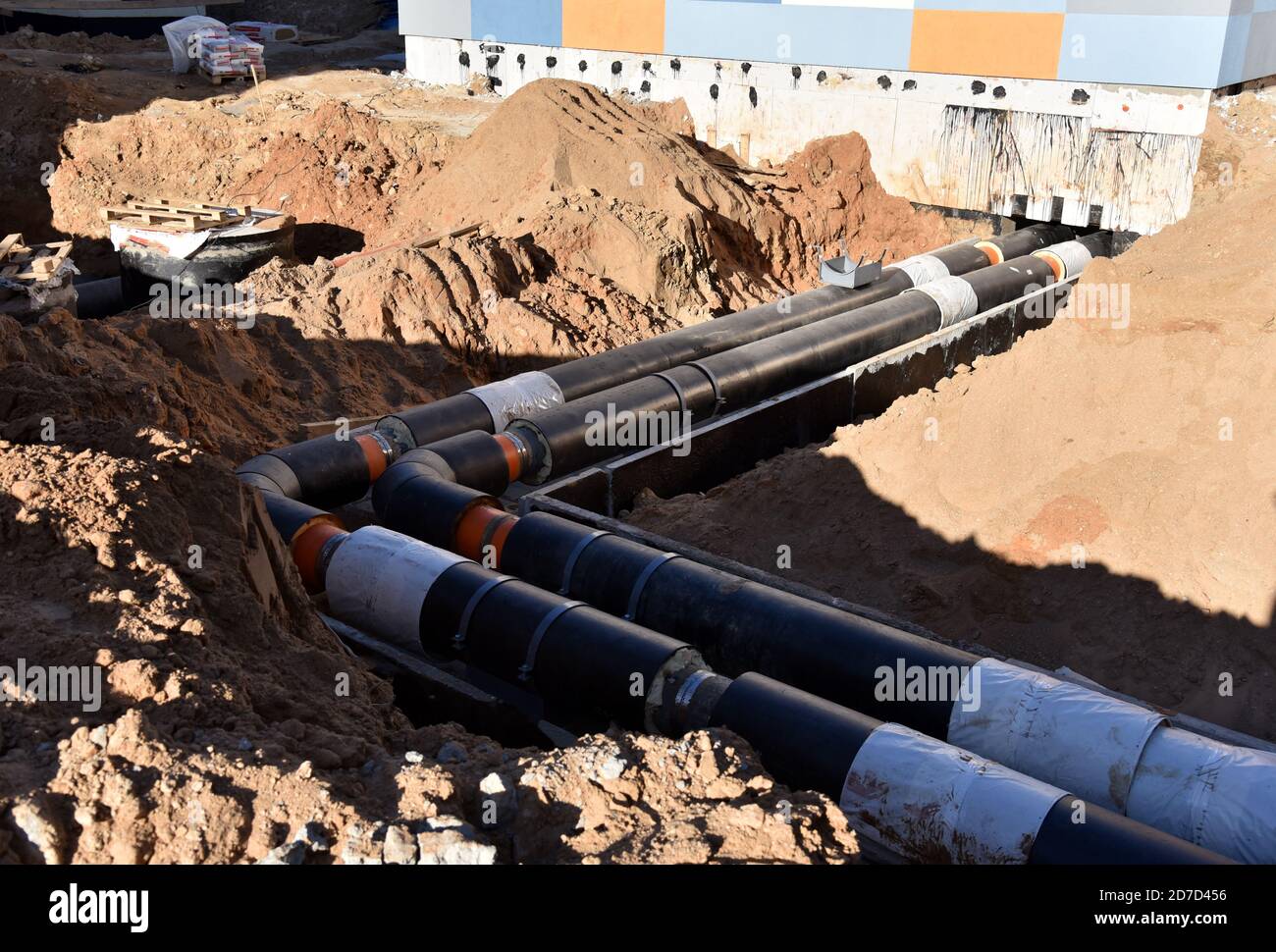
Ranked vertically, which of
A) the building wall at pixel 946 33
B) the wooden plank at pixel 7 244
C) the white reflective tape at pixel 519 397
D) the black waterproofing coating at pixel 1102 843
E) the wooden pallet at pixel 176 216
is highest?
the building wall at pixel 946 33

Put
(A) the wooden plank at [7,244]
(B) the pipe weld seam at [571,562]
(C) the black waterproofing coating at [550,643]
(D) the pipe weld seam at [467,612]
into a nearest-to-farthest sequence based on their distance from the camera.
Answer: (C) the black waterproofing coating at [550,643]
(D) the pipe weld seam at [467,612]
(B) the pipe weld seam at [571,562]
(A) the wooden plank at [7,244]

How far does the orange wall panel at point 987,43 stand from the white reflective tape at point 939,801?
41.8 ft

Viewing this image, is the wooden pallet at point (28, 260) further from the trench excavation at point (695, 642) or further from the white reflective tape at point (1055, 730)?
→ the white reflective tape at point (1055, 730)

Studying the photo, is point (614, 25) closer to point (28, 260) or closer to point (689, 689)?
point (28, 260)

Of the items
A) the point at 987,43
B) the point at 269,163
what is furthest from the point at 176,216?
the point at 987,43

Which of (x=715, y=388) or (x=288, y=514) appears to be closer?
(x=288, y=514)

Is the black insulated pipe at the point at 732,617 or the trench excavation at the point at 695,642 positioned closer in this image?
the trench excavation at the point at 695,642

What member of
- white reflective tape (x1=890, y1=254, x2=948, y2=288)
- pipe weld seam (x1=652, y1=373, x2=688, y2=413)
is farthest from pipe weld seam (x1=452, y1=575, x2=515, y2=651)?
white reflective tape (x1=890, y1=254, x2=948, y2=288)

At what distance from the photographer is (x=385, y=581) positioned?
23.9ft

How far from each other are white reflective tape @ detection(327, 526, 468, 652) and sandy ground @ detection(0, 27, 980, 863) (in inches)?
36.1

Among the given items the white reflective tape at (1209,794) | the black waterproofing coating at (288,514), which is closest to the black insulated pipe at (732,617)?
the black waterproofing coating at (288,514)

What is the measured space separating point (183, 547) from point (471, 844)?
2444 mm

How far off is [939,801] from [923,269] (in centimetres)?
973

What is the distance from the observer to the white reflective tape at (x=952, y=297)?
1253cm
